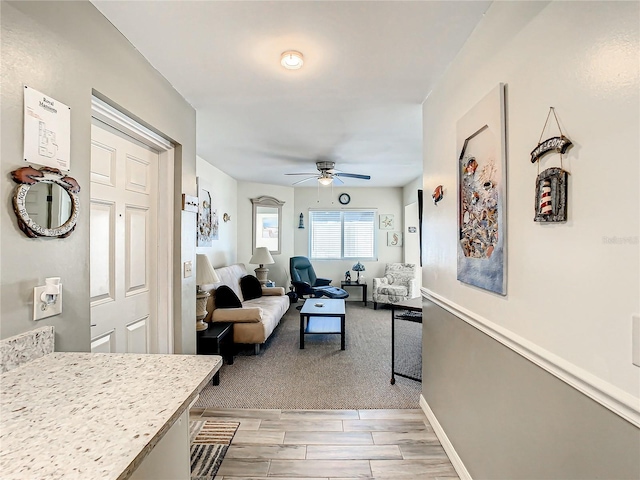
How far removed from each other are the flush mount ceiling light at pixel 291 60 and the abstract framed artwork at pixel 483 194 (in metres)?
0.98

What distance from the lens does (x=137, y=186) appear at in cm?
208

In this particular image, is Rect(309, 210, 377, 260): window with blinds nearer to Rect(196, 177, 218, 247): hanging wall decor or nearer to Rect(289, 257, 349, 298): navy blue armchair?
Rect(289, 257, 349, 298): navy blue armchair

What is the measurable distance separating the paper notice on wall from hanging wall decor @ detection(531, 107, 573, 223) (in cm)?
177

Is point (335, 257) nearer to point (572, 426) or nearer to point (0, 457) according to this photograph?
point (572, 426)

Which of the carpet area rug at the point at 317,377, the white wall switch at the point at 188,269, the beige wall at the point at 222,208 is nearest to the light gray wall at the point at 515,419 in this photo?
the carpet area rug at the point at 317,377

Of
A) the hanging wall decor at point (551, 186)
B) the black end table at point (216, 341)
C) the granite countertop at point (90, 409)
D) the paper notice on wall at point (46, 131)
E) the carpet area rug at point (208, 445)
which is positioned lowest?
the carpet area rug at point (208, 445)

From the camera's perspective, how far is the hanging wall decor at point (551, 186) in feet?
3.22

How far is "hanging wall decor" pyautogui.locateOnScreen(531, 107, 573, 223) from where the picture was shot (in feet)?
3.22

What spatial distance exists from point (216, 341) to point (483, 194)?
103 inches

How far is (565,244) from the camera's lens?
99 cm

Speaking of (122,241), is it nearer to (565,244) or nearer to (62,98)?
(62,98)

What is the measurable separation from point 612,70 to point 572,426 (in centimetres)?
104

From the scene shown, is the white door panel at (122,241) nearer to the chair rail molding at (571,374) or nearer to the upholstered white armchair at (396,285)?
the chair rail molding at (571,374)

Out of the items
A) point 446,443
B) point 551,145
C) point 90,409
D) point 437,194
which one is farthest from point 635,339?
point 446,443
